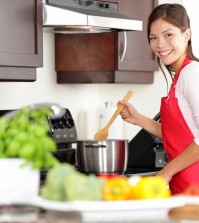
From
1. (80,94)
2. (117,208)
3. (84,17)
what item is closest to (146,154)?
(80,94)

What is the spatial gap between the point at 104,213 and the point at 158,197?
0.15m

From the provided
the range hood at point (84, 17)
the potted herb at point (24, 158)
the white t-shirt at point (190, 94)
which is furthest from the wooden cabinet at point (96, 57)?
the potted herb at point (24, 158)

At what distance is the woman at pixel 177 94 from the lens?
319 cm

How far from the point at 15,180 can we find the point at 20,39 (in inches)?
60.2

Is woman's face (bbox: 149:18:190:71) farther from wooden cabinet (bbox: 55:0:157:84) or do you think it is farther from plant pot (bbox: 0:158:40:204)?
plant pot (bbox: 0:158:40:204)

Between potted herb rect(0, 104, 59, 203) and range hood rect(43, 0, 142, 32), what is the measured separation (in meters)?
1.58

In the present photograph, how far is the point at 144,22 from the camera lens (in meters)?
4.35

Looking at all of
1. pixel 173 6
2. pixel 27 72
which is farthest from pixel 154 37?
pixel 27 72

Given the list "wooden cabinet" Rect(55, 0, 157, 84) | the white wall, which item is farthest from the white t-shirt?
the white wall

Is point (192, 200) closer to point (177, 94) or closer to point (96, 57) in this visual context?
point (177, 94)

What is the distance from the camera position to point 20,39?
3.32 meters

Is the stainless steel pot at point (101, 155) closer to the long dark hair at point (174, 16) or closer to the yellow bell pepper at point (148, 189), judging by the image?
the long dark hair at point (174, 16)

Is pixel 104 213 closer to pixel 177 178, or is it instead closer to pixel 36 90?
pixel 177 178

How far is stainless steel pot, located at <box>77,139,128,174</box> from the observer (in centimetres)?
354
